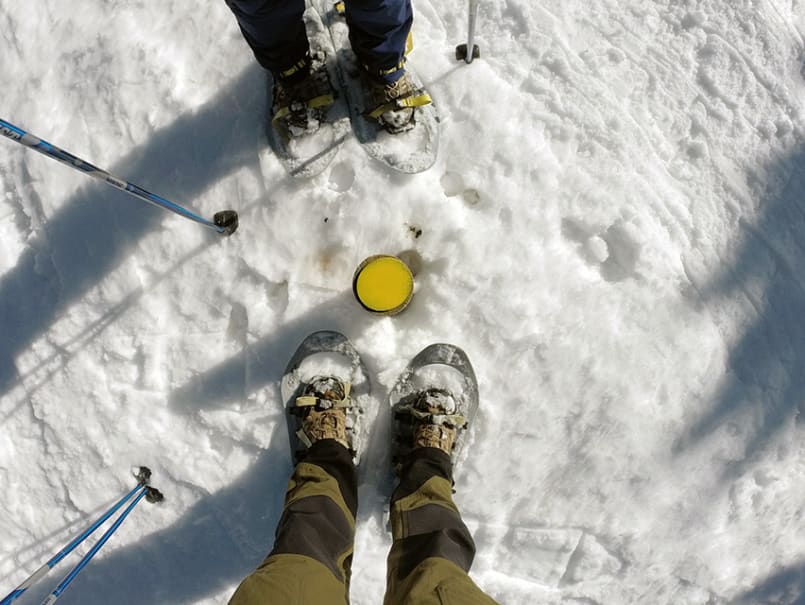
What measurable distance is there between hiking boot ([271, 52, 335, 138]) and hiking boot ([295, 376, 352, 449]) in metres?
1.27

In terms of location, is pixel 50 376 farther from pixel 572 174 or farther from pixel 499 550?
pixel 572 174

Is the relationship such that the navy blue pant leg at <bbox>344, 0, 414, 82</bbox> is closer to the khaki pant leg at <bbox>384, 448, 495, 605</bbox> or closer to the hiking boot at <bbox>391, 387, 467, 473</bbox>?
the hiking boot at <bbox>391, 387, 467, 473</bbox>

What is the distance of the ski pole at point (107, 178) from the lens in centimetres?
161

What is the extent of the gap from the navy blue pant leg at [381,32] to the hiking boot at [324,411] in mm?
1491

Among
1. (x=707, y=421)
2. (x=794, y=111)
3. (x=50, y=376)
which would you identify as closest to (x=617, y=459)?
(x=707, y=421)

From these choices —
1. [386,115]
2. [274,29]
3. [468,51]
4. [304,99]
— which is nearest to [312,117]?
[304,99]

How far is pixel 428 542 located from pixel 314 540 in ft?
1.43

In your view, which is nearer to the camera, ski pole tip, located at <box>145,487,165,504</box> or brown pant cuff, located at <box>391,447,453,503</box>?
brown pant cuff, located at <box>391,447,453,503</box>

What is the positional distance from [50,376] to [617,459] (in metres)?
3.03

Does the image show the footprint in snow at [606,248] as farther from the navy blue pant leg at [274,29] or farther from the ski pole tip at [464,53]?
the navy blue pant leg at [274,29]

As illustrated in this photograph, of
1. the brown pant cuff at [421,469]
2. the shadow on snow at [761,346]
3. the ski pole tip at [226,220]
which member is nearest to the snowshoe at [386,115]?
the ski pole tip at [226,220]

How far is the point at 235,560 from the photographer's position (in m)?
2.88

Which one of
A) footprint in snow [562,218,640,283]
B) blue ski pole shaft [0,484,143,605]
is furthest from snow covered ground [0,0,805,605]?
blue ski pole shaft [0,484,143,605]

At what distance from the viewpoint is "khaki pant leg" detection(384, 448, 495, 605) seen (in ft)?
5.91
